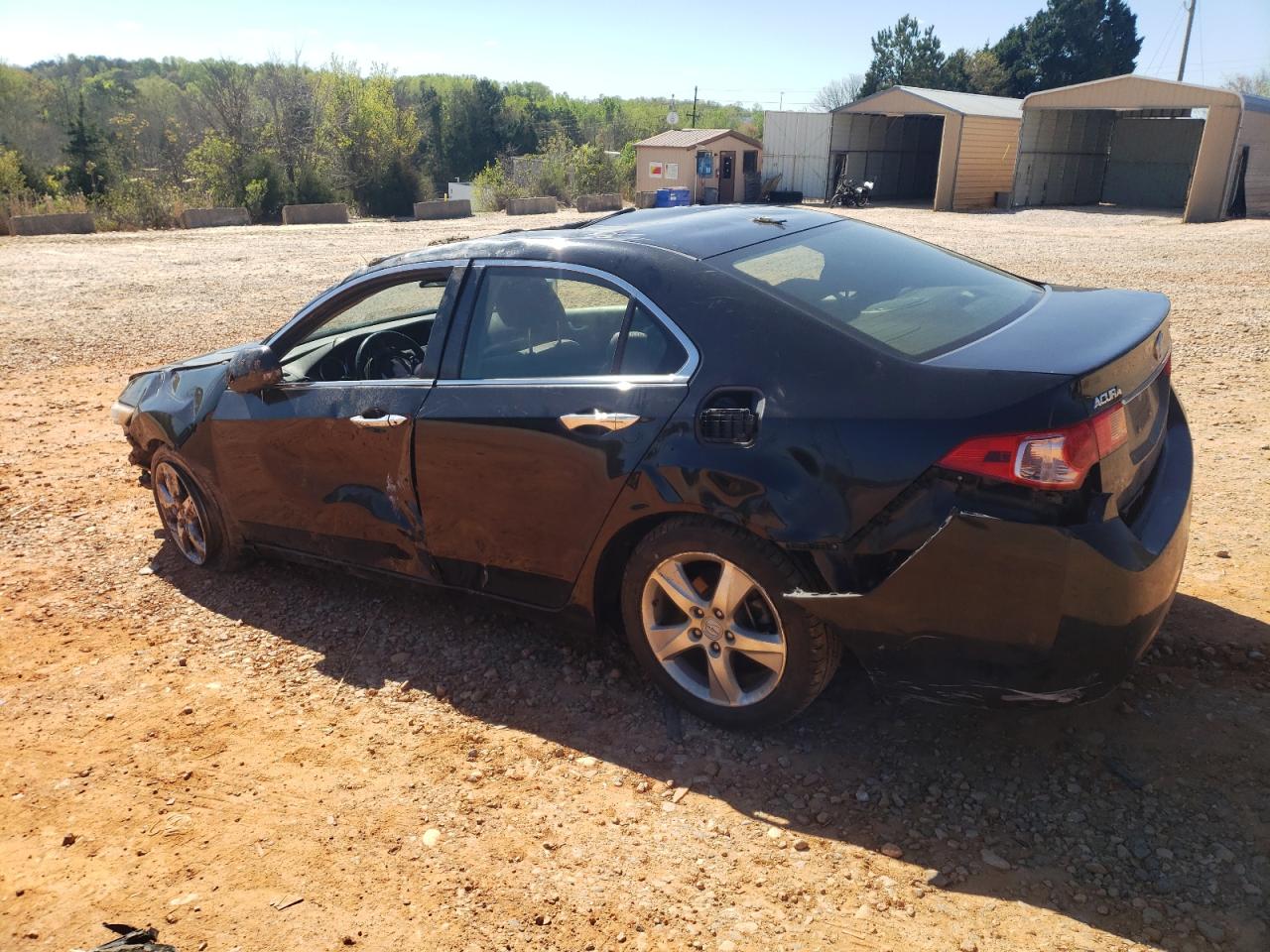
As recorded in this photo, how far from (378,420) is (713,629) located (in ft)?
5.47

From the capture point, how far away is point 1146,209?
1283 inches

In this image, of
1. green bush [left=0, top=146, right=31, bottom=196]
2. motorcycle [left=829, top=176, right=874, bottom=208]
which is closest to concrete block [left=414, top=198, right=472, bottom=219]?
green bush [left=0, top=146, right=31, bottom=196]

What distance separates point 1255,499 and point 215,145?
35.9 metres

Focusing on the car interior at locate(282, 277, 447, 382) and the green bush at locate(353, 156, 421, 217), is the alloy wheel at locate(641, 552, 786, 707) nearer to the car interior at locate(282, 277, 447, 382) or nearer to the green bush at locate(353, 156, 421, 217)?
the car interior at locate(282, 277, 447, 382)

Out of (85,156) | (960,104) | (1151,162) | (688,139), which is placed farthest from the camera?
(1151,162)

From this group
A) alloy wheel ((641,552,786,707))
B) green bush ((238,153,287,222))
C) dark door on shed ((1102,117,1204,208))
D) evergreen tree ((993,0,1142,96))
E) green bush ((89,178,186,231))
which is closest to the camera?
alloy wheel ((641,552,786,707))

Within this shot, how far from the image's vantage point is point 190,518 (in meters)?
4.95

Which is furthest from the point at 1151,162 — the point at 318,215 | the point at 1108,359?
the point at 1108,359

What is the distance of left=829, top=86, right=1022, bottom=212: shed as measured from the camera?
31281mm

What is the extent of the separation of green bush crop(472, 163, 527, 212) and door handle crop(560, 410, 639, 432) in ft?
106

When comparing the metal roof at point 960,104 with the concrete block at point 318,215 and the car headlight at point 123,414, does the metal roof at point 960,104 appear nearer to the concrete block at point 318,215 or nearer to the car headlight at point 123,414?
the concrete block at point 318,215

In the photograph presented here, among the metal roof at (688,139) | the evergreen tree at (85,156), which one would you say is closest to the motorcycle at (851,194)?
the metal roof at (688,139)

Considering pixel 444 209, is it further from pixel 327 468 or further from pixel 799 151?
pixel 327 468

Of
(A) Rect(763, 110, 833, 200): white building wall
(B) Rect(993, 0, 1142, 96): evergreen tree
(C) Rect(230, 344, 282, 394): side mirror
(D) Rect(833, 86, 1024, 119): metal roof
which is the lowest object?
(C) Rect(230, 344, 282, 394): side mirror
